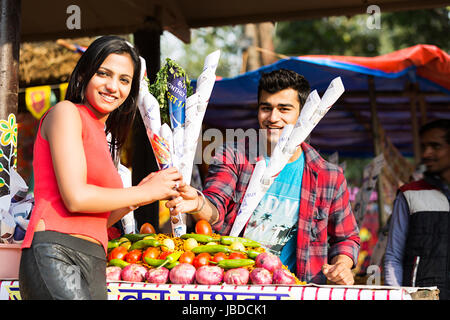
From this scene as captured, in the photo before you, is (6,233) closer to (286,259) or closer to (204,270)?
(204,270)

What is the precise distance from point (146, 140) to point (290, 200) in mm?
1701

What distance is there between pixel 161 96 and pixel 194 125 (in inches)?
9.1

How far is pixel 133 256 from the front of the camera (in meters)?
2.69

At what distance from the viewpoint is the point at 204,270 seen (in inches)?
96.1

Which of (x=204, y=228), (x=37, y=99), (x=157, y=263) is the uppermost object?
(x=37, y=99)

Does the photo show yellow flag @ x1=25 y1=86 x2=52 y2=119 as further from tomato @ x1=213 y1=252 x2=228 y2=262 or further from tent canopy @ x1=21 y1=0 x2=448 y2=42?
tomato @ x1=213 y1=252 x2=228 y2=262

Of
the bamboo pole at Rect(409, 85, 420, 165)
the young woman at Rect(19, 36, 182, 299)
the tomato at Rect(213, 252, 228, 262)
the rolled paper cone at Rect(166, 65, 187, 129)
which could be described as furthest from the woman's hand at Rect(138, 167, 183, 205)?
the bamboo pole at Rect(409, 85, 420, 165)

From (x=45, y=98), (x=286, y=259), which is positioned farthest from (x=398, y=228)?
(x=45, y=98)

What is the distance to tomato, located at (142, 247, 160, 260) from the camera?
105 inches

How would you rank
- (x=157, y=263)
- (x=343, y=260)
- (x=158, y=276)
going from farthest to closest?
(x=343, y=260), (x=157, y=263), (x=158, y=276)

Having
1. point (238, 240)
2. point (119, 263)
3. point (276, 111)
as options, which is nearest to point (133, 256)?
point (119, 263)

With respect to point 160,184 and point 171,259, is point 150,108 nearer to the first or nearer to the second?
point 171,259

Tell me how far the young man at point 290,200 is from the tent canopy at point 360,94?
180cm

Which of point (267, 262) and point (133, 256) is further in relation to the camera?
point (133, 256)
